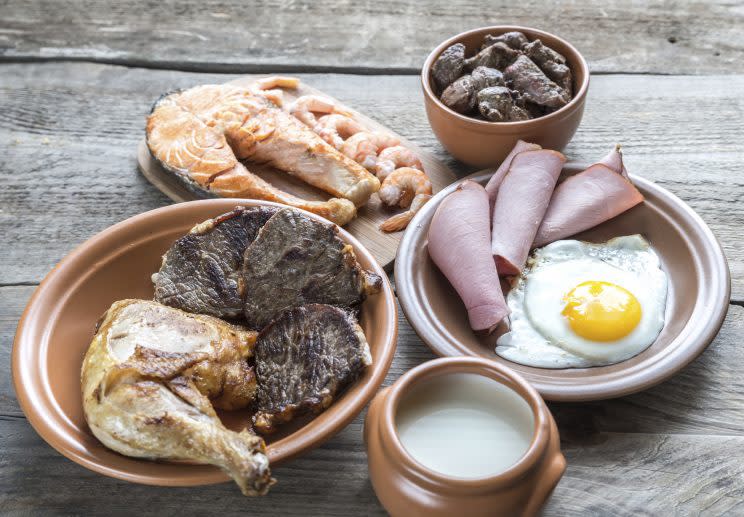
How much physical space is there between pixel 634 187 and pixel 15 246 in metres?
2.20

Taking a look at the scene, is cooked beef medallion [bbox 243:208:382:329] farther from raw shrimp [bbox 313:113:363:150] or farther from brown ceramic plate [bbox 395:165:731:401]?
raw shrimp [bbox 313:113:363:150]

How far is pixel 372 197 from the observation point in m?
2.95

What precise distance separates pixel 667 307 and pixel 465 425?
938 mm

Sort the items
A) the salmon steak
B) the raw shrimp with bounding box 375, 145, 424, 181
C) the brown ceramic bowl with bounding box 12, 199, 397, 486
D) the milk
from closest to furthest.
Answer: the milk < the brown ceramic bowl with bounding box 12, 199, 397, 486 < the salmon steak < the raw shrimp with bounding box 375, 145, 424, 181

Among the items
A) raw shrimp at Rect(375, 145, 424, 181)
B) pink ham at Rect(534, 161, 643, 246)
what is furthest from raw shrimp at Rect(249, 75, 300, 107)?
pink ham at Rect(534, 161, 643, 246)

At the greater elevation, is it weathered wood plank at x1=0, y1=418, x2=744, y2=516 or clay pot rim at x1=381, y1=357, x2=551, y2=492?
clay pot rim at x1=381, y1=357, x2=551, y2=492

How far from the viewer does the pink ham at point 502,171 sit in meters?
2.67

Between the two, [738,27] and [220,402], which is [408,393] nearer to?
[220,402]

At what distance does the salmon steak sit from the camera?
285cm

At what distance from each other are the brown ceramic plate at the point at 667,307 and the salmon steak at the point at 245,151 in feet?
1.42

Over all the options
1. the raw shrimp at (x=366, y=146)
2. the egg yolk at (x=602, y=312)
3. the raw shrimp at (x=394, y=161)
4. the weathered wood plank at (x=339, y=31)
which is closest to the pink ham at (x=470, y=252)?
the egg yolk at (x=602, y=312)

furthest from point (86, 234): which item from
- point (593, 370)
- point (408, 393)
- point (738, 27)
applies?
point (738, 27)

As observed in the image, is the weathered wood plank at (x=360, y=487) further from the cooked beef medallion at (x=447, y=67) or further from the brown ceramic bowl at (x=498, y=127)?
the cooked beef medallion at (x=447, y=67)

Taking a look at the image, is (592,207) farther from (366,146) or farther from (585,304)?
(366,146)
